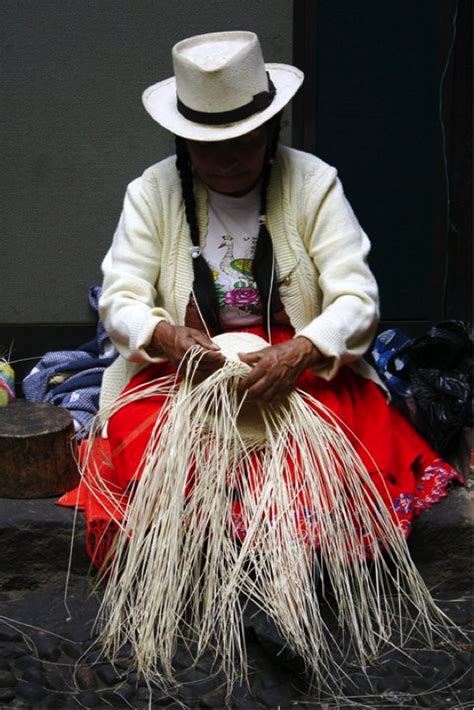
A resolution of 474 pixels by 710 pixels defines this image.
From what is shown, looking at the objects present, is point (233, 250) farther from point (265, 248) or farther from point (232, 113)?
point (232, 113)

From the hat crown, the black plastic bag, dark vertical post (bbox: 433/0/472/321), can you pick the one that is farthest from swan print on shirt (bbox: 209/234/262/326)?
dark vertical post (bbox: 433/0/472/321)

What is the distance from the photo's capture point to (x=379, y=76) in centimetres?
409

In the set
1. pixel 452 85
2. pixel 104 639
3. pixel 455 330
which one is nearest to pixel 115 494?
pixel 104 639

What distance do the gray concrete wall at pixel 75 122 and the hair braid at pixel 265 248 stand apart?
42.9 inches

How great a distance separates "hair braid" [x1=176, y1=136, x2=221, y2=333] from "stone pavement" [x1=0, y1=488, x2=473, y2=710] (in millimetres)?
675

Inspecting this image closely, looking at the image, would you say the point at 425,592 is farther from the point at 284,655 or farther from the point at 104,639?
the point at 104,639

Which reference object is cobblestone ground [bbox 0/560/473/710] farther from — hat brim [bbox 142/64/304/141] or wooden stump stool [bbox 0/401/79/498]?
hat brim [bbox 142/64/304/141]

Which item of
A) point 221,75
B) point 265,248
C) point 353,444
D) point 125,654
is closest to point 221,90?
point 221,75

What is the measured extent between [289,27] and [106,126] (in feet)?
2.52

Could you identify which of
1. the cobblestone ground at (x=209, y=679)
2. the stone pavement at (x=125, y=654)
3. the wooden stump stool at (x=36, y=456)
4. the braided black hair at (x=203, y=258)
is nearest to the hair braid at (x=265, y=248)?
the braided black hair at (x=203, y=258)

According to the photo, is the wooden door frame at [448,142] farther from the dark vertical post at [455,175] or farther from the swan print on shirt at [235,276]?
the swan print on shirt at [235,276]

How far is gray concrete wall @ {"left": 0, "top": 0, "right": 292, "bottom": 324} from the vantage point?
399cm

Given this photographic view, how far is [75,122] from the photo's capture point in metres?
4.07

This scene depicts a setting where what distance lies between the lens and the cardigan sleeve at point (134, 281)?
9.61 ft
